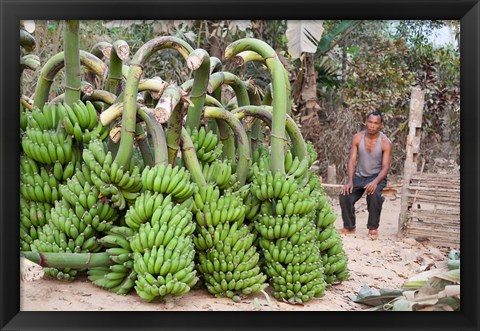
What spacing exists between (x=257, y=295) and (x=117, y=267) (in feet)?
2.60

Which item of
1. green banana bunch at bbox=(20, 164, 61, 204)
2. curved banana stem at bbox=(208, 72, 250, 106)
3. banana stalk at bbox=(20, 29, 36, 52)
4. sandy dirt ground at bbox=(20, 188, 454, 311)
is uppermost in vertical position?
banana stalk at bbox=(20, 29, 36, 52)

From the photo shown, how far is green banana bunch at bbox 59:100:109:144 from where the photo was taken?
319 centimetres

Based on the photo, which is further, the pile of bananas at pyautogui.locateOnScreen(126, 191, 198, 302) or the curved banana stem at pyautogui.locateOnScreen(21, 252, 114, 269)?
the curved banana stem at pyautogui.locateOnScreen(21, 252, 114, 269)

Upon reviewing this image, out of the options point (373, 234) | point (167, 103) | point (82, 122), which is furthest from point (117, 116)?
point (373, 234)

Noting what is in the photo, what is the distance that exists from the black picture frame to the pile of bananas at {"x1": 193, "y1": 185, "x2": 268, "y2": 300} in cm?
16

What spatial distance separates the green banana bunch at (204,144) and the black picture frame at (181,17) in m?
0.64

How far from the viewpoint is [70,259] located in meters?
3.03

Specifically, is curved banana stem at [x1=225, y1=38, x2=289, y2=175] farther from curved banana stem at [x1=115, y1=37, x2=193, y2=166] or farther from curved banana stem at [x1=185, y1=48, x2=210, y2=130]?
curved banana stem at [x1=115, y1=37, x2=193, y2=166]

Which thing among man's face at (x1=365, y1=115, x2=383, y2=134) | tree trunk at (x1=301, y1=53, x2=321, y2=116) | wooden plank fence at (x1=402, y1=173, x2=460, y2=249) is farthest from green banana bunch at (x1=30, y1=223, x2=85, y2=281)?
tree trunk at (x1=301, y1=53, x2=321, y2=116)

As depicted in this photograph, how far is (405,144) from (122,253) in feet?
10.6

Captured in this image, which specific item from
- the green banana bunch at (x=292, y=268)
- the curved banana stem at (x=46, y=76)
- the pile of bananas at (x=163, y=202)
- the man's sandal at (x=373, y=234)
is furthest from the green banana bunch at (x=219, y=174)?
the man's sandal at (x=373, y=234)

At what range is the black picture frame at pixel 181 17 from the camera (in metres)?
2.99
